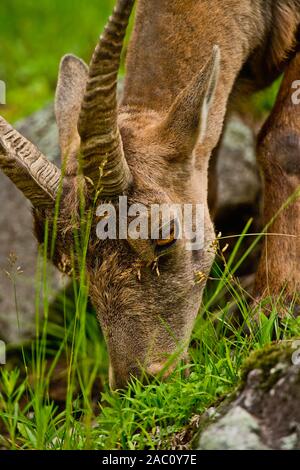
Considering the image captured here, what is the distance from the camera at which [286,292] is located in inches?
249

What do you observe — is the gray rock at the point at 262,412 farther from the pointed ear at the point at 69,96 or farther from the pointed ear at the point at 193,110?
the pointed ear at the point at 69,96

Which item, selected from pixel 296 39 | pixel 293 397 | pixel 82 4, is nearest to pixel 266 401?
pixel 293 397

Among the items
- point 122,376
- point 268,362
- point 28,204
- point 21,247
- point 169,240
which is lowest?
point 122,376

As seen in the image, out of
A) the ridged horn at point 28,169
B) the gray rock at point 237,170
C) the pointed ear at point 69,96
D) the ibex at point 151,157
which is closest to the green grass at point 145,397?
the ibex at point 151,157

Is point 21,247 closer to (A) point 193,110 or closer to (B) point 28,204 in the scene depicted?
(B) point 28,204

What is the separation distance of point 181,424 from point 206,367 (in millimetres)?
460

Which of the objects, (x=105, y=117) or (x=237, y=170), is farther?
(x=237, y=170)

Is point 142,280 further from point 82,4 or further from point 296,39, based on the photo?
point 82,4

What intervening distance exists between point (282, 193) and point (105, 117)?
1.69 m

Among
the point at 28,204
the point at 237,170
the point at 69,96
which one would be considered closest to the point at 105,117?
the point at 69,96

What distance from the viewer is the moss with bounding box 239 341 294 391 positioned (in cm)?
434

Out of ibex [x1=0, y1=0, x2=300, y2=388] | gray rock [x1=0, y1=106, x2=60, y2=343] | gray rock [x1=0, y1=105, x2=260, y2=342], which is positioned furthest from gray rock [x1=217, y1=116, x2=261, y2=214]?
ibex [x1=0, y1=0, x2=300, y2=388]

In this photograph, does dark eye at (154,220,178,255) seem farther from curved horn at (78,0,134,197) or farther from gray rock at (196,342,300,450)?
gray rock at (196,342,300,450)

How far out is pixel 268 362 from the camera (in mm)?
4402
